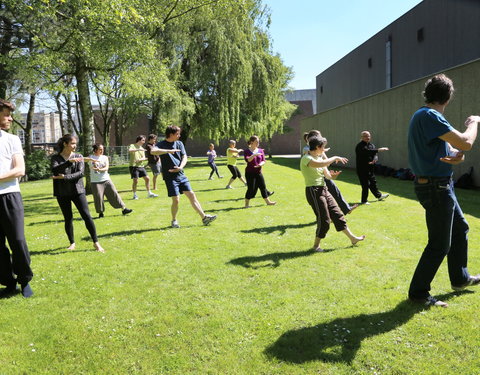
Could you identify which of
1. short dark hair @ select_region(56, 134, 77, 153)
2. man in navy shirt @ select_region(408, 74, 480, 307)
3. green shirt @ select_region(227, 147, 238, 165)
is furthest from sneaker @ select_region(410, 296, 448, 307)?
green shirt @ select_region(227, 147, 238, 165)

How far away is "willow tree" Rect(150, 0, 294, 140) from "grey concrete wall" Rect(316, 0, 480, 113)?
8.02m

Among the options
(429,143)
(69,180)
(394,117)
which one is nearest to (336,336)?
(429,143)

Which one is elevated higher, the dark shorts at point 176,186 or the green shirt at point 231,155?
the green shirt at point 231,155

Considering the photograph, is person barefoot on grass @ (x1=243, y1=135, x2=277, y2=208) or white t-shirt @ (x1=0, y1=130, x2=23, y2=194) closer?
white t-shirt @ (x1=0, y1=130, x2=23, y2=194)

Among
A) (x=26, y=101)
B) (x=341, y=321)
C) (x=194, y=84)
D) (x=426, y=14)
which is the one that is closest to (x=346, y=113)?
(x=426, y=14)

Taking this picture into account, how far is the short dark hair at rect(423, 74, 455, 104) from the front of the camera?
3434 mm

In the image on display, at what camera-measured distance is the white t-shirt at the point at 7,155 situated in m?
4.00

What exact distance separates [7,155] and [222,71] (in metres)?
21.9

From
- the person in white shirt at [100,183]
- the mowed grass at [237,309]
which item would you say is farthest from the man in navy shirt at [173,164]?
the person in white shirt at [100,183]

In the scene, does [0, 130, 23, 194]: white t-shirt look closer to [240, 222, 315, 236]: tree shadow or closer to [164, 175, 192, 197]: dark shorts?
[164, 175, 192, 197]: dark shorts

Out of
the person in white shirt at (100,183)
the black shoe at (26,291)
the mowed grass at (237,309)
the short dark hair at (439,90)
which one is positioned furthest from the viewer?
the person in white shirt at (100,183)

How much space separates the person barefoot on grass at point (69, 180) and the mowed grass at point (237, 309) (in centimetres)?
65

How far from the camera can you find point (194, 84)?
83.1 feet

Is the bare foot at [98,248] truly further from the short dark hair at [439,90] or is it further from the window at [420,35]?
the window at [420,35]
